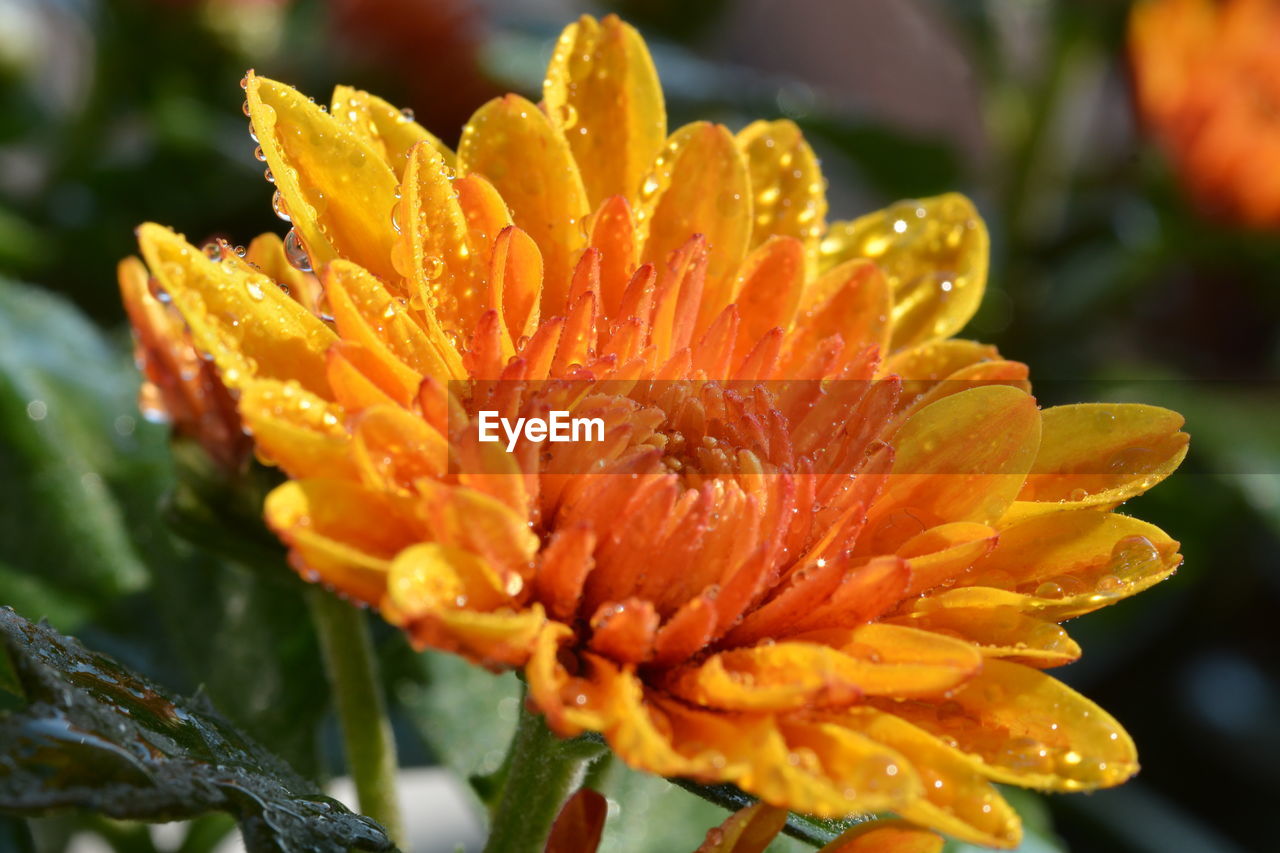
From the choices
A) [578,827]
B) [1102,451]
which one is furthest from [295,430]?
[1102,451]

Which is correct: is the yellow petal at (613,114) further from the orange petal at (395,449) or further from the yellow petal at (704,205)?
the orange petal at (395,449)

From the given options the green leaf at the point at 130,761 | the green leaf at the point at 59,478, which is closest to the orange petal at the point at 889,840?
the green leaf at the point at 130,761

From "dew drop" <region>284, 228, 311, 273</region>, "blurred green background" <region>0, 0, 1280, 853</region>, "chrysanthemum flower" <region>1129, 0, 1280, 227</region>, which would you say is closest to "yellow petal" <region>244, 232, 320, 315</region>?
"dew drop" <region>284, 228, 311, 273</region>

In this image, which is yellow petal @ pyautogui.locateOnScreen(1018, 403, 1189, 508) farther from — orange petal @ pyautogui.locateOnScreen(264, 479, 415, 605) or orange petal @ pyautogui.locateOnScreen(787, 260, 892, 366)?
orange petal @ pyautogui.locateOnScreen(264, 479, 415, 605)

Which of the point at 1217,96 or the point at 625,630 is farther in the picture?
the point at 1217,96

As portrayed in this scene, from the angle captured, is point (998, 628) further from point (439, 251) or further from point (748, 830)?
point (439, 251)

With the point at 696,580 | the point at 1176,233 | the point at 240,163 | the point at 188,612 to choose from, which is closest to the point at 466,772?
the point at 188,612

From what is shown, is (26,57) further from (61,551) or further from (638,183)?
(638,183)
